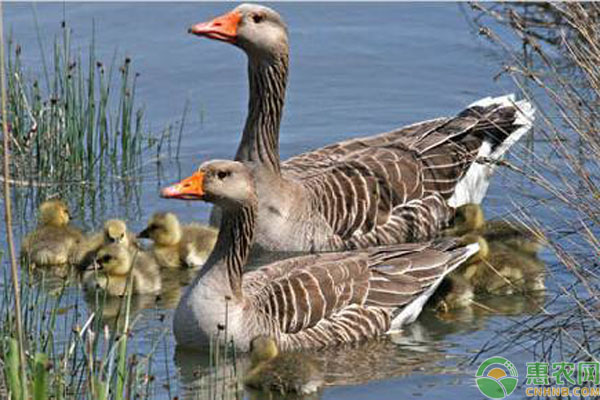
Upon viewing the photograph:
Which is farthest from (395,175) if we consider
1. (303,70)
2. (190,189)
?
(303,70)

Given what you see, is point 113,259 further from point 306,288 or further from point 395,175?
point 395,175

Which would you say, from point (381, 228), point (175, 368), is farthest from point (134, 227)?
point (175, 368)

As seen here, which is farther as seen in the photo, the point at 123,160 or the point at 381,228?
the point at 123,160

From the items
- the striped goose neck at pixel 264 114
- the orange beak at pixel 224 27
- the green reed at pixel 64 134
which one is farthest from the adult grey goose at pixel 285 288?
the green reed at pixel 64 134

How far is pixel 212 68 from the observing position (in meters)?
14.7

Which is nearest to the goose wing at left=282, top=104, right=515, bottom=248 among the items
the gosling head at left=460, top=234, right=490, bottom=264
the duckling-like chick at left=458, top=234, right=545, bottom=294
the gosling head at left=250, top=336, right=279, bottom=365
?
the gosling head at left=460, top=234, right=490, bottom=264

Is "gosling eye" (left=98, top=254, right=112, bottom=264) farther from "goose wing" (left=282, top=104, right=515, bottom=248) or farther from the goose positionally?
"goose wing" (left=282, top=104, right=515, bottom=248)

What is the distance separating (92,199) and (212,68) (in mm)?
3459

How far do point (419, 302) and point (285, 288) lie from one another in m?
1.05

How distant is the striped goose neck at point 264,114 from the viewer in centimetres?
1097

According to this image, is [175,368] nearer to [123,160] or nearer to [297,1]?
[123,160]

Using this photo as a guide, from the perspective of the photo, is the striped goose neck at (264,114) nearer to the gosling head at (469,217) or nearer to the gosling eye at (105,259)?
the gosling head at (469,217)

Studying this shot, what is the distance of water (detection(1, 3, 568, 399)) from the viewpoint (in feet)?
42.0

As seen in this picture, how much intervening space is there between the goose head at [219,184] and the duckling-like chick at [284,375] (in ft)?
3.57
